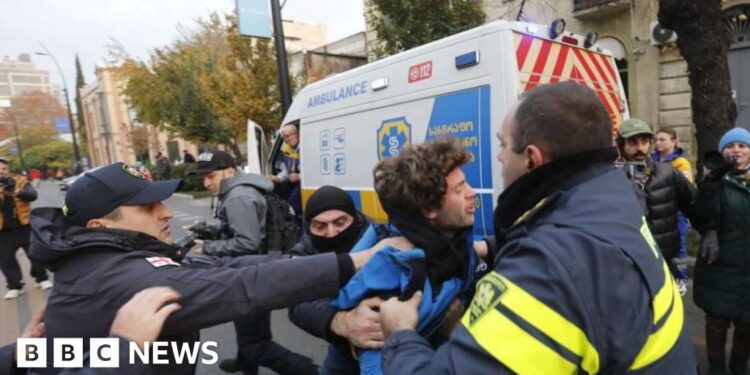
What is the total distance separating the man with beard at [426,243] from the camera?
1.34m

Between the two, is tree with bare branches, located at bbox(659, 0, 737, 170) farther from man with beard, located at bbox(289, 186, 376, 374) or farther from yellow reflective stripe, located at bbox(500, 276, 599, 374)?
yellow reflective stripe, located at bbox(500, 276, 599, 374)

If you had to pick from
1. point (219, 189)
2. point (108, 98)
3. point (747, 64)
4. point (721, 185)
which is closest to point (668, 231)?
point (721, 185)

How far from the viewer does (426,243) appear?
4.54 ft

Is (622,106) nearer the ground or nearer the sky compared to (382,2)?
nearer the ground

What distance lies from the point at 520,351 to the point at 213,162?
2934mm

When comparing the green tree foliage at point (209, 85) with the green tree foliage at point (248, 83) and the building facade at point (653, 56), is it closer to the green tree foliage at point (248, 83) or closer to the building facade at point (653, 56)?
the green tree foliage at point (248, 83)

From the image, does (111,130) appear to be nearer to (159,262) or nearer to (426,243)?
(159,262)

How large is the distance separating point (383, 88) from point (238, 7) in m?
4.47

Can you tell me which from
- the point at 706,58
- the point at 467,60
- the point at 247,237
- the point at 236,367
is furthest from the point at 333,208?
the point at 706,58

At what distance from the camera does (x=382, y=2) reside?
34.6 feet

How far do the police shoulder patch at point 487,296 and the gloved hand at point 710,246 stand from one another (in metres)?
2.50

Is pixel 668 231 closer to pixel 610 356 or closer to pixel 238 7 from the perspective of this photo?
pixel 610 356

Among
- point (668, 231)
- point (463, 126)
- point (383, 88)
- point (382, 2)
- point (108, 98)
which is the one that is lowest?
point (668, 231)

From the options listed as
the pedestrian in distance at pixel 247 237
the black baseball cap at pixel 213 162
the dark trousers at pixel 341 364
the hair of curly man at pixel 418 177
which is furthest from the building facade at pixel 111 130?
the hair of curly man at pixel 418 177
